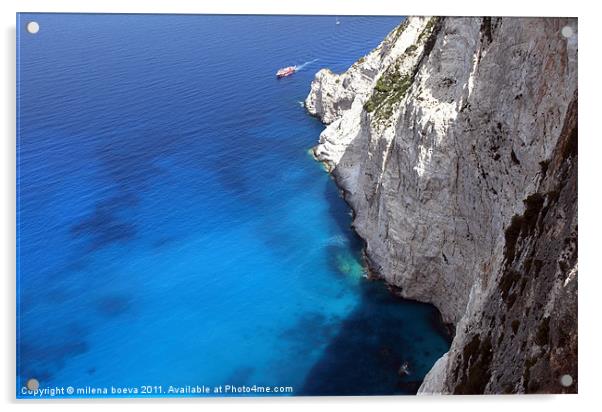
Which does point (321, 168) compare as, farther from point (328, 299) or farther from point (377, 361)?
point (377, 361)

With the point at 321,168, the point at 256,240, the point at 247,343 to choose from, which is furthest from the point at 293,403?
the point at 321,168

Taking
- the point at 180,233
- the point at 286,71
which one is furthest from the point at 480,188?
the point at 180,233

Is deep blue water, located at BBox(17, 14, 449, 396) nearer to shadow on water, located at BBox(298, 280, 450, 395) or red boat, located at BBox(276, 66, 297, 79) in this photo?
shadow on water, located at BBox(298, 280, 450, 395)

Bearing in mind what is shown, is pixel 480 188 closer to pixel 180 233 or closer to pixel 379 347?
pixel 379 347

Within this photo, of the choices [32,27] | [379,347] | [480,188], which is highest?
[32,27]

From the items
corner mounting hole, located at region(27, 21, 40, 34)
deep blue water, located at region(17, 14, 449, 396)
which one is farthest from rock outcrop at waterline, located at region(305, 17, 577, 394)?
corner mounting hole, located at region(27, 21, 40, 34)
